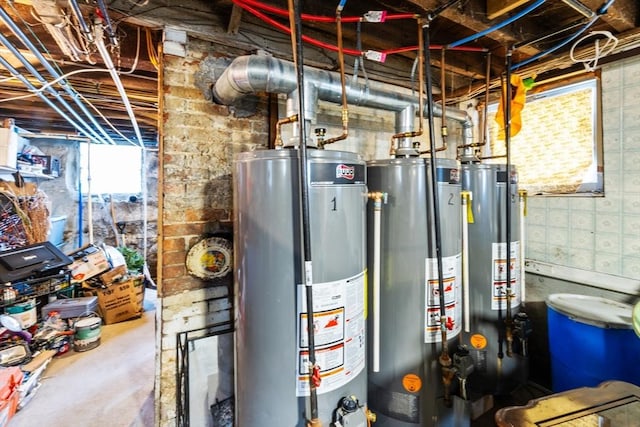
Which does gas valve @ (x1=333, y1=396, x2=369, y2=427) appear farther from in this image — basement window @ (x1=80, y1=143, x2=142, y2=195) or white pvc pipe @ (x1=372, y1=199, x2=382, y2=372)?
basement window @ (x1=80, y1=143, x2=142, y2=195)

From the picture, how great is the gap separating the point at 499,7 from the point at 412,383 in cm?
197

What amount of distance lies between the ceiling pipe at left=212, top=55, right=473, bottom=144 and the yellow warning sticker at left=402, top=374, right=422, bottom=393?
4.39ft

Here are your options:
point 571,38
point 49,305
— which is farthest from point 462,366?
point 49,305

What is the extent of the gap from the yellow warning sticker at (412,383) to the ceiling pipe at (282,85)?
1337 millimetres

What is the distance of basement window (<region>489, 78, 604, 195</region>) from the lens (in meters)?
2.03

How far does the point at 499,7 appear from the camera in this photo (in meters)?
1.49

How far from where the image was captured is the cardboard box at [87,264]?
3.66m

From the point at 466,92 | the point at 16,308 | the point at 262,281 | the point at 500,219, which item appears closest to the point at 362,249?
the point at 262,281

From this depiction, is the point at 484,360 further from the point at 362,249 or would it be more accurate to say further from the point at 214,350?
the point at 214,350

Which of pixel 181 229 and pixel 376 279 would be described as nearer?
pixel 376 279

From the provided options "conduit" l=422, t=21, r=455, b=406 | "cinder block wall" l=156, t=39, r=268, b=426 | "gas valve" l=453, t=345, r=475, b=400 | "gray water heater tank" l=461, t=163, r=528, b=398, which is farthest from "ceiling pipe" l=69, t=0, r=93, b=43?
"gas valve" l=453, t=345, r=475, b=400

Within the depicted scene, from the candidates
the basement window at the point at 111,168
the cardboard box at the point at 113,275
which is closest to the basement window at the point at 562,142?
the cardboard box at the point at 113,275

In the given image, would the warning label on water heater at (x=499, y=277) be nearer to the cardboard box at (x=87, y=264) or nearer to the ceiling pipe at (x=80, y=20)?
the ceiling pipe at (x=80, y=20)

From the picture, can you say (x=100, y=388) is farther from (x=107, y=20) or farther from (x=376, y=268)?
(x=107, y=20)
